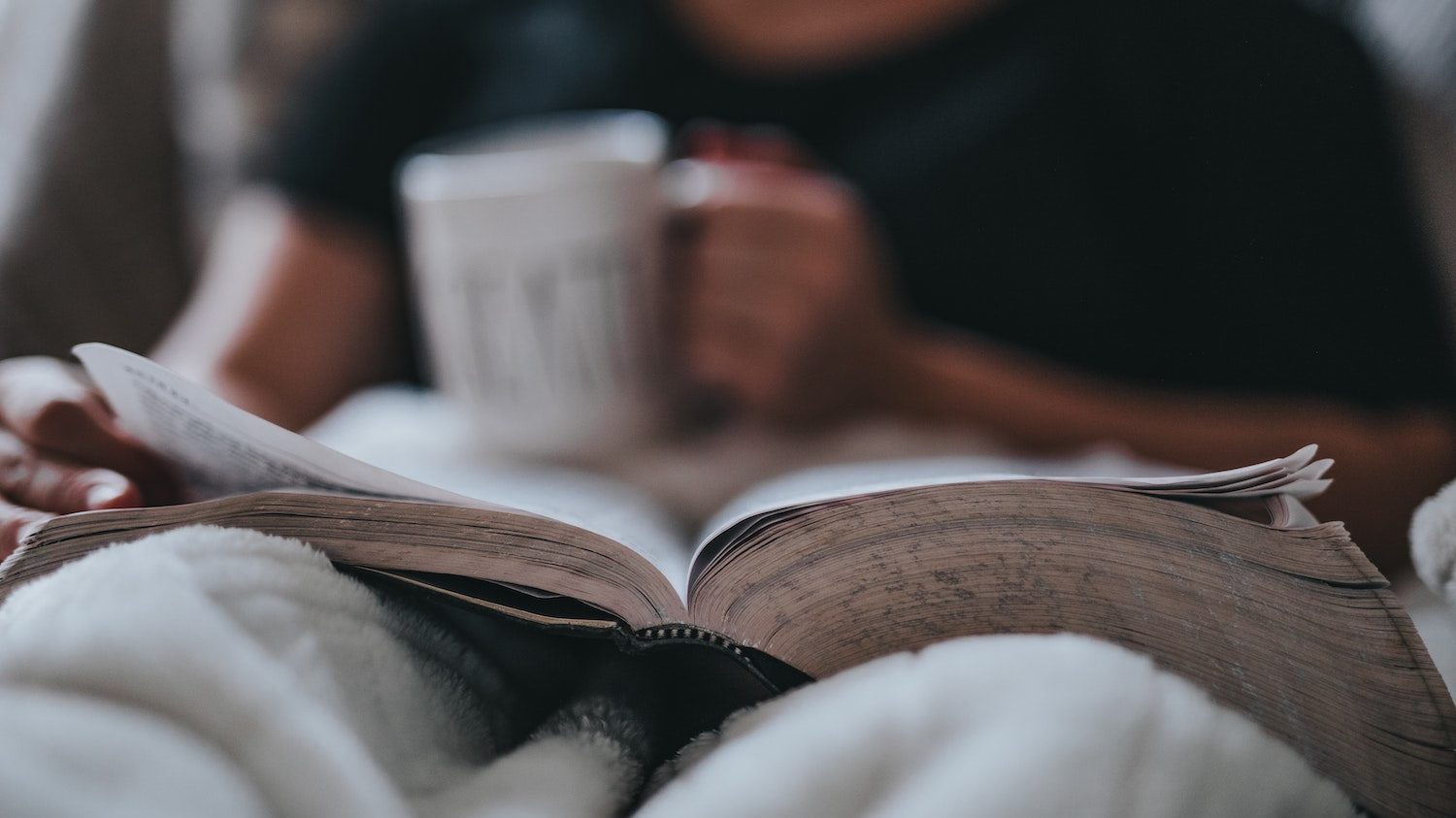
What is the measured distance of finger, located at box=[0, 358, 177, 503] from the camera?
0.32 meters

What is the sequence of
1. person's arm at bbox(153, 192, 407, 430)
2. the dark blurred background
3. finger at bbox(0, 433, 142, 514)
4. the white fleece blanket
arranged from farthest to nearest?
1. person's arm at bbox(153, 192, 407, 430)
2. the dark blurred background
3. finger at bbox(0, 433, 142, 514)
4. the white fleece blanket

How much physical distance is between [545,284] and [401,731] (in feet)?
1.16

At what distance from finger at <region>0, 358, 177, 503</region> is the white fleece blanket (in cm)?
11

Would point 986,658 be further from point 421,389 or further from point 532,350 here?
point 421,389

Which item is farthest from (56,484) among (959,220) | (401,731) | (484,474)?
(959,220)

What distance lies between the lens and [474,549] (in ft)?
0.91

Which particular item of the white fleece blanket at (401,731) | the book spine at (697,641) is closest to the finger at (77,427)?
the white fleece blanket at (401,731)

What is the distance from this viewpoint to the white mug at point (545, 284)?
56 cm

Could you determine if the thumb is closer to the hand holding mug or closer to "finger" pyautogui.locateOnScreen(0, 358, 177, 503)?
"finger" pyautogui.locateOnScreen(0, 358, 177, 503)

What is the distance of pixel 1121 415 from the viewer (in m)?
0.80

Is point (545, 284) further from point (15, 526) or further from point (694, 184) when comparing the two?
Answer: point (15, 526)

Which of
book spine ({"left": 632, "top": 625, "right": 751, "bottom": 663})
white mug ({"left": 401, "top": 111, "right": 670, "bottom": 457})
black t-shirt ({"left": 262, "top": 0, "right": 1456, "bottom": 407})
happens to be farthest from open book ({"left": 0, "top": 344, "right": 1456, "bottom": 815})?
black t-shirt ({"left": 262, "top": 0, "right": 1456, "bottom": 407})

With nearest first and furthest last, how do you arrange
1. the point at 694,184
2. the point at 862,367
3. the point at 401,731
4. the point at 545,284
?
the point at 401,731 → the point at 545,284 → the point at 694,184 → the point at 862,367

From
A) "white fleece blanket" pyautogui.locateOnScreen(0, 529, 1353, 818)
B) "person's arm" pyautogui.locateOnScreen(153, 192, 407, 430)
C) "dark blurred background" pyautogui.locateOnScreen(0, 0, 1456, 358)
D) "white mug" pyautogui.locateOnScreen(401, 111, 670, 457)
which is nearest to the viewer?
"white fleece blanket" pyautogui.locateOnScreen(0, 529, 1353, 818)
